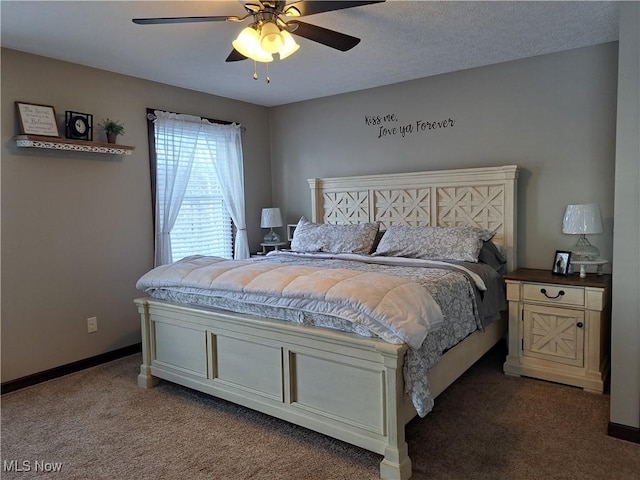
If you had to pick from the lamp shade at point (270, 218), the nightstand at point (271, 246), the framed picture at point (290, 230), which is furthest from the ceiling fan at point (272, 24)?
the framed picture at point (290, 230)

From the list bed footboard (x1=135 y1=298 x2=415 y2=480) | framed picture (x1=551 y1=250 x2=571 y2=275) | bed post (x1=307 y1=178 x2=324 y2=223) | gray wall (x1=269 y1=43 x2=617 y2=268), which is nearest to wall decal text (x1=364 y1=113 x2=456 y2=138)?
gray wall (x1=269 y1=43 x2=617 y2=268)

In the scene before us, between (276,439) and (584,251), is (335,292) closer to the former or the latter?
(276,439)

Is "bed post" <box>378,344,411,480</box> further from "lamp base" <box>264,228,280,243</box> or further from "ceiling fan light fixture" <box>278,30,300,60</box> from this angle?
"lamp base" <box>264,228,280,243</box>

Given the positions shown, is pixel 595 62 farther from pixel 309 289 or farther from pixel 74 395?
pixel 74 395

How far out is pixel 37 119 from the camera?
328 centimetres

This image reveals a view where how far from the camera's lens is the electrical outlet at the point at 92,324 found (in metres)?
3.68

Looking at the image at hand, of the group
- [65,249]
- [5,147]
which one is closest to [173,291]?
[65,249]

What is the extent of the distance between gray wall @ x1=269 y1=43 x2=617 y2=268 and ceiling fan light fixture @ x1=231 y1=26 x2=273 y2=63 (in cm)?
226

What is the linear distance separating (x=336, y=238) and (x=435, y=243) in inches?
36.3

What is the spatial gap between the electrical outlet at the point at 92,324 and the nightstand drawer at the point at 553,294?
3447 millimetres

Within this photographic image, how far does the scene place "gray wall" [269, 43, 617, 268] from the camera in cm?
338

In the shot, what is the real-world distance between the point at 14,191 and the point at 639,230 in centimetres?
402

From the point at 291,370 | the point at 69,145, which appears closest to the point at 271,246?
the point at 69,145

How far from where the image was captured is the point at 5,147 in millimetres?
3178
